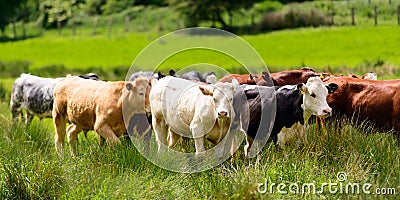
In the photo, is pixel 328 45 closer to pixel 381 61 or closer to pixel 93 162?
pixel 381 61

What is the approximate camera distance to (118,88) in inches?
486

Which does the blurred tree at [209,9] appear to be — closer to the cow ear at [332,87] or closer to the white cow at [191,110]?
the white cow at [191,110]

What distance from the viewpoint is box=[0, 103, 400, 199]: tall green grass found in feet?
30.1

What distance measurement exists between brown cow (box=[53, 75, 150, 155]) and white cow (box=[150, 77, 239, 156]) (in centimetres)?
27

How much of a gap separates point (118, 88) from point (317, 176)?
414cm

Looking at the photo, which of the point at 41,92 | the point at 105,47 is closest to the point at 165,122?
the point at 41,92

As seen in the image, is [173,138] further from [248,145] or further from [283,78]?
[283,78]

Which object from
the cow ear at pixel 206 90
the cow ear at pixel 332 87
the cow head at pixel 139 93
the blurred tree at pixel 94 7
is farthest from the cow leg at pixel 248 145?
the blurred tree at pixel 94 7

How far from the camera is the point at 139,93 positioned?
39.9 ft

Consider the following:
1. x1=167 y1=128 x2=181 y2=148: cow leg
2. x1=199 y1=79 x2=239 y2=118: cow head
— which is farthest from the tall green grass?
x1=167 y1=128 x2=181 y2=148: cow leg

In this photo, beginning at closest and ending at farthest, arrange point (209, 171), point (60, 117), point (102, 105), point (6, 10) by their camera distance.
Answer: point (209, 171) → point (102, 105) → point (60, 117) → point (6, 10)

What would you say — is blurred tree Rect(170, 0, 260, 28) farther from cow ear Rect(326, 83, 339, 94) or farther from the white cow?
cow ear Rect(326, 83, 339, 94)

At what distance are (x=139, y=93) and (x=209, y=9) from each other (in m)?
39.6

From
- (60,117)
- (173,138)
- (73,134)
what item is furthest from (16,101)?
(173,138)
